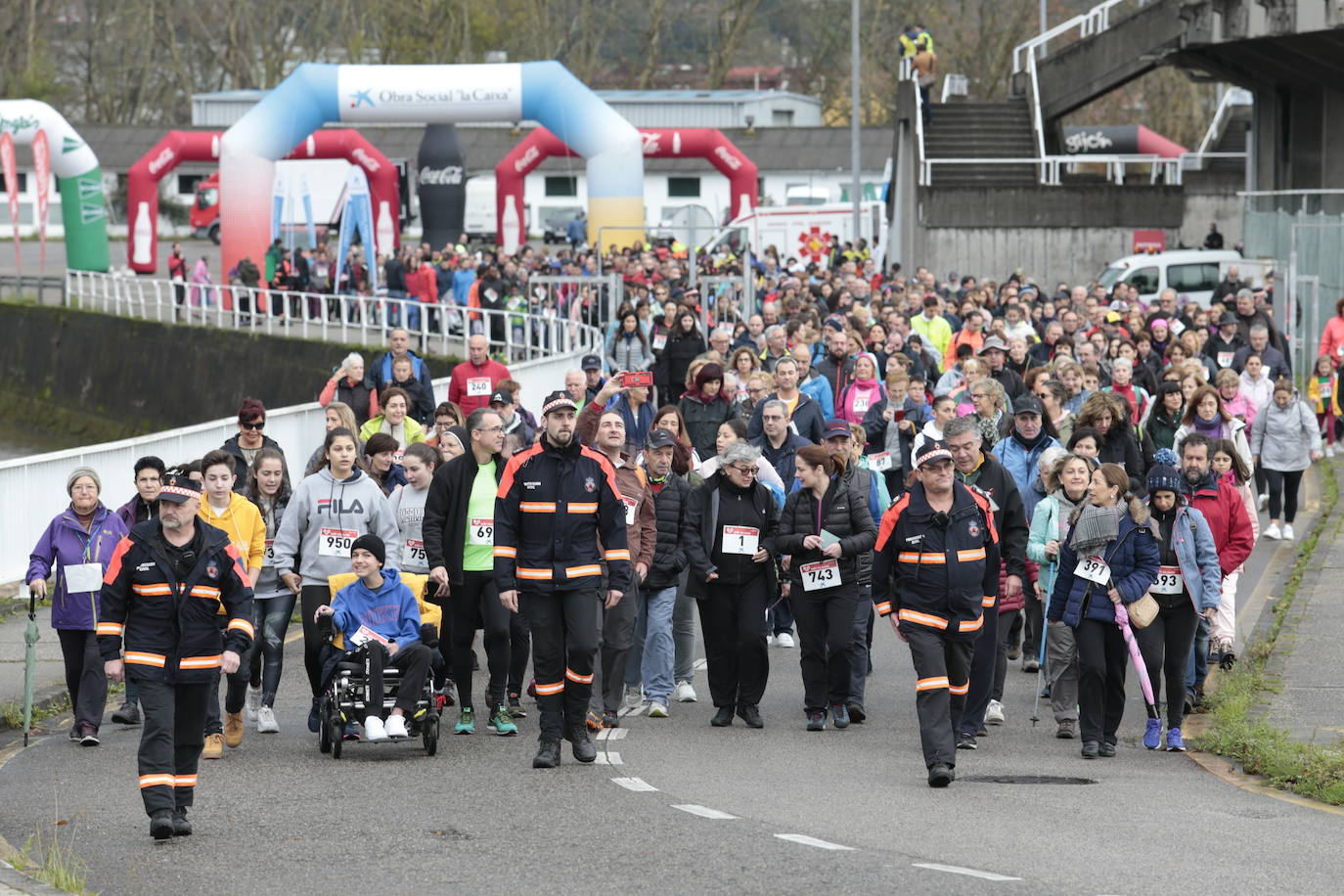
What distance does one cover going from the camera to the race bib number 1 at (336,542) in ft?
37.5

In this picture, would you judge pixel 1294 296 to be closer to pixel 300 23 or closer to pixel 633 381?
pixel 633 381

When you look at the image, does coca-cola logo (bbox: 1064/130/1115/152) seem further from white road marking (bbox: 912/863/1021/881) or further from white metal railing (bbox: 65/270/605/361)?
white road marking (bbox: 912/863/1021/881)

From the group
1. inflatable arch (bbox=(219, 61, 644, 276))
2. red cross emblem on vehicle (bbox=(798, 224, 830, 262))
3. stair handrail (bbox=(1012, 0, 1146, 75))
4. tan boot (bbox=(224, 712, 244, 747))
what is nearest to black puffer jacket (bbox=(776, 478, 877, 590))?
tan boot (bbox=(224, 712, 244, 747))

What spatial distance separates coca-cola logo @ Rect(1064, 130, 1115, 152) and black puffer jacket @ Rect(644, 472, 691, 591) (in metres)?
43.0

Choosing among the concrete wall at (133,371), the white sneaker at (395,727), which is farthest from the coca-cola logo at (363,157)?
the white sneaker at (395,727)

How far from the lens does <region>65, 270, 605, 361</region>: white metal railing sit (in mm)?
30109

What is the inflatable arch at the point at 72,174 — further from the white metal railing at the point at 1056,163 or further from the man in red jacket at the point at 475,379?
the man in red jacket at the point at 475,379

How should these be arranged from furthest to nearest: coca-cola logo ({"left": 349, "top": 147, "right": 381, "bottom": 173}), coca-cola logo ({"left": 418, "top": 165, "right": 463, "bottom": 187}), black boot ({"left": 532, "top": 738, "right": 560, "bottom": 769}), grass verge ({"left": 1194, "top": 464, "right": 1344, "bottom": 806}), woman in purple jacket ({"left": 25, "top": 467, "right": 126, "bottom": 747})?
coca-cola logo ({"left": 349, "top": 147, "right": 381, "bottom": 173})
coca-cola logo ({"left": 418, "top": 165, "right": 463, "bottom": 187})
woman in purple jacket ({"left": 25, "top": 467, "right": 126, "bottom": 747})
black boot ({"left": 532, "top": 738, "right": 560, "bottom": 769})
grass verge ({"left": 1194, "top": 464, "right": 1344, "bottom": 806})

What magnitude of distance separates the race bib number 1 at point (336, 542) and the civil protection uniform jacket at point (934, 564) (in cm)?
287

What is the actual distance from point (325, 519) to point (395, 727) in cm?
140

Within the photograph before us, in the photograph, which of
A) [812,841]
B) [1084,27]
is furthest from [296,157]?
[812,841]

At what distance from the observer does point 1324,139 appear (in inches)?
1439

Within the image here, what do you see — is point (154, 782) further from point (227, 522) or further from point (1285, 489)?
point (1285, 489)

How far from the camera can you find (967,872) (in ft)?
27.2
